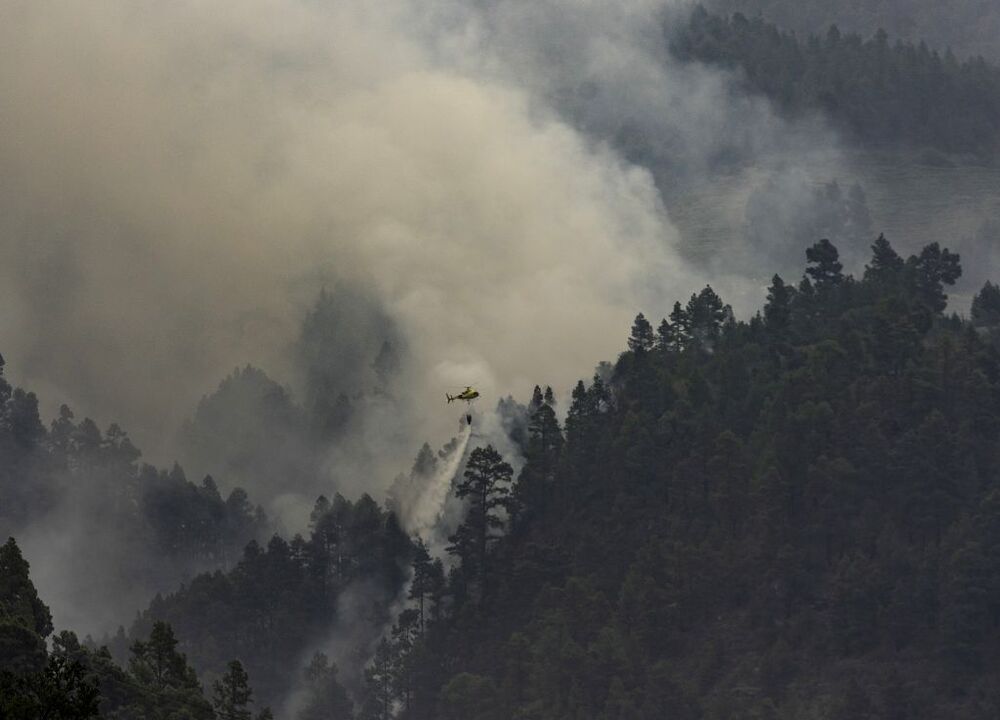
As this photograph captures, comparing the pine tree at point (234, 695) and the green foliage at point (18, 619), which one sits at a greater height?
the pine tree at point (234, 695)

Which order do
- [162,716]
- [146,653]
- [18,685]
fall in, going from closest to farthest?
1. [18,685]
2. [162,716]
3. [146,653]

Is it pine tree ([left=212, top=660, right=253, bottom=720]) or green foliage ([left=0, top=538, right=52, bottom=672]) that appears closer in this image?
green foliage ([left=0, top=538, right=52, bottom=672])

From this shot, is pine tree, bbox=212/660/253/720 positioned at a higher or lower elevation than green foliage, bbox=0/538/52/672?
higher

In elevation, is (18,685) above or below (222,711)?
below

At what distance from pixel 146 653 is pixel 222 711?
40.4ft

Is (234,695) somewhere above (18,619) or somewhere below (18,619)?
above

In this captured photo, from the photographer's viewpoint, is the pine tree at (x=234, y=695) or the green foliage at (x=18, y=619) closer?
the green foliage at (x=18, y=619)

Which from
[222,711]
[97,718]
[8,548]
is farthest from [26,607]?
[97,718]

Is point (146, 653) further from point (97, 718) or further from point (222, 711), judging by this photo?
point (97, 718)

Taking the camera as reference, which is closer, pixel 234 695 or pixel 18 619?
pixel 18 619

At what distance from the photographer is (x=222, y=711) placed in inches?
7805

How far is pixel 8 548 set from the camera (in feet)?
600

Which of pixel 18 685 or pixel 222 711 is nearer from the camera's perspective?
pixel 18 685

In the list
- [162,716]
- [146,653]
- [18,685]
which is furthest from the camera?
[146,653]
